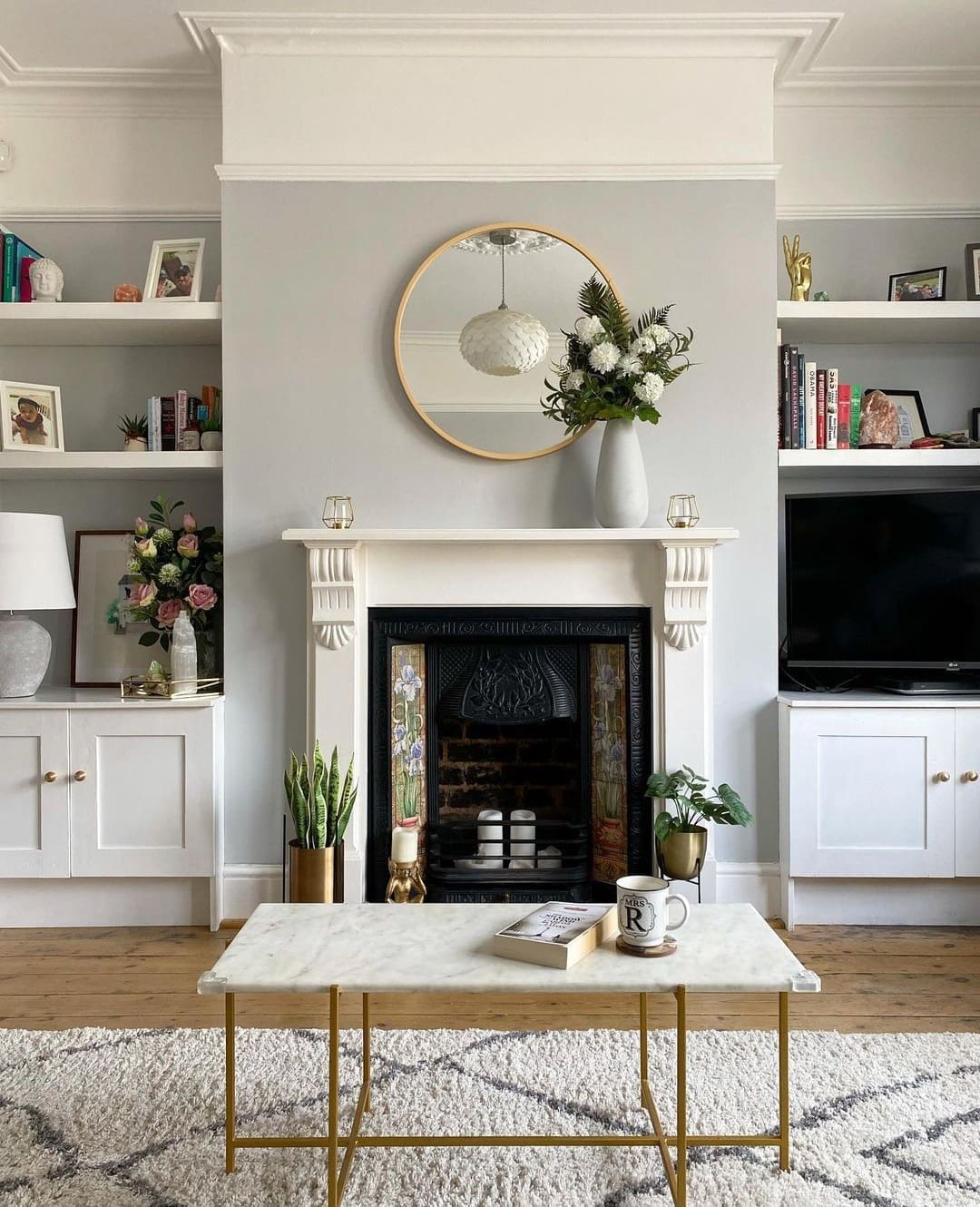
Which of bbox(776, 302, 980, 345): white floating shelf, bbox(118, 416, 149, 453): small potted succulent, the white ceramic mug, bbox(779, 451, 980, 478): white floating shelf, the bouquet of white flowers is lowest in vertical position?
the white ceramic mug

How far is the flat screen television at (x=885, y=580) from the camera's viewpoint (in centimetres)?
305

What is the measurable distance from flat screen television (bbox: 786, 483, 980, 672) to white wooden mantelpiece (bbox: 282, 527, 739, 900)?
1.23 ft

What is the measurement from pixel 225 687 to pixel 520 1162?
180 centimetres

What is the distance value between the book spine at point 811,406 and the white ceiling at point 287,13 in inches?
41.1

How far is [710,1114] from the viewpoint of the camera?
1.86 m

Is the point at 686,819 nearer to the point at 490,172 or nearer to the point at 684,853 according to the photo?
the point at 684,853

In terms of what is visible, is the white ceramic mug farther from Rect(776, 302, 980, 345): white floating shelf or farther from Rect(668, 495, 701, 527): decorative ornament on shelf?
Rect(776, 302, 980, 345): white floating shelf

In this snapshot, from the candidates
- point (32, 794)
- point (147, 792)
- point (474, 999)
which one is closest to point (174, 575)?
point (147, 792)

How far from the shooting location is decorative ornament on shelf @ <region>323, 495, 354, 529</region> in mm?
2949

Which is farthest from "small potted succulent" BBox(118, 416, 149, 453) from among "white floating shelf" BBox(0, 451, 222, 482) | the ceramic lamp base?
the ceramic lamp base

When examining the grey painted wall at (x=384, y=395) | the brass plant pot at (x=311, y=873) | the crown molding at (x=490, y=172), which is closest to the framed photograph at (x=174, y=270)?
the grey painted wall at (x=384, y=395)

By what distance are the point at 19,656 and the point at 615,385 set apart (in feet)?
6.78

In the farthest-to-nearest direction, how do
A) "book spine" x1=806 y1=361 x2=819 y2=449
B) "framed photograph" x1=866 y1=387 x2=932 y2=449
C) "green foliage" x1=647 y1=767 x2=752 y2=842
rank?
"framed photograph" x1=866 y1=387 x2=932 y2=449 → "book spine" x1=806 y1=361 x2=819 y2=449 → "green foliage" x1=647 y1=767 x2=752 y2=842

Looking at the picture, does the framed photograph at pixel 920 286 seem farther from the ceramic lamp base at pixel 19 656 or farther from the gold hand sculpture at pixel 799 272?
the ceramic lamp base at pixel 19 656
